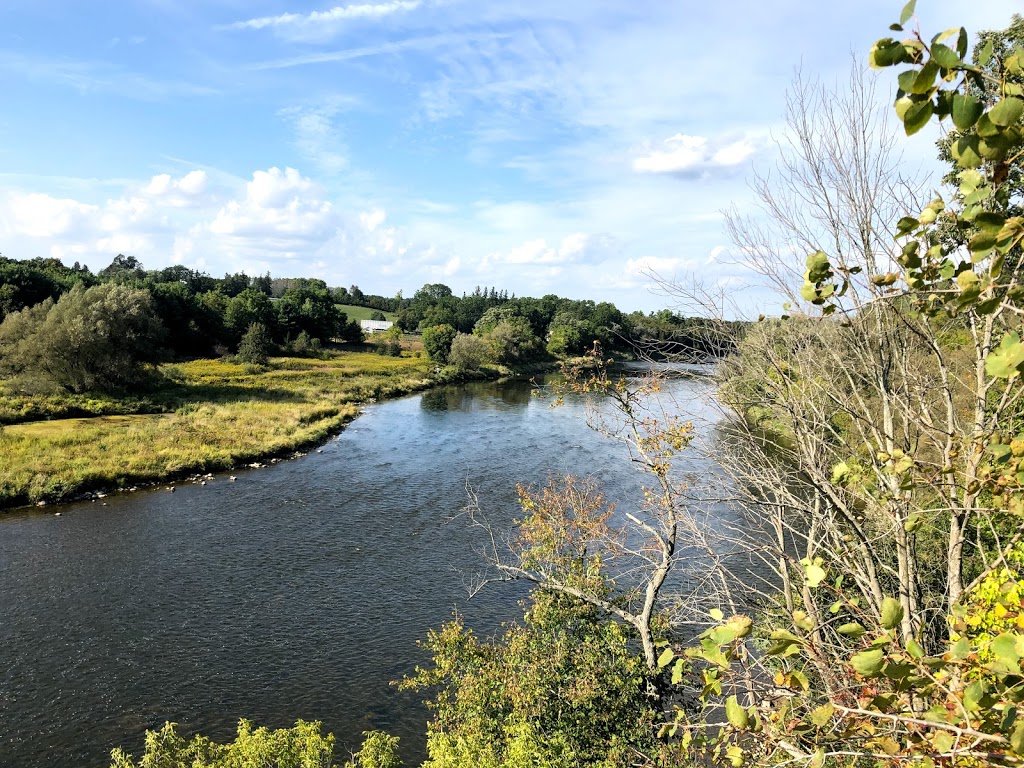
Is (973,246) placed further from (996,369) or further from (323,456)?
(323,456)

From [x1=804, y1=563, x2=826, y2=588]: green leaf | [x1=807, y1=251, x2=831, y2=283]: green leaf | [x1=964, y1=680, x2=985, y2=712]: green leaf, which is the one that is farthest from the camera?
[x1=807, y1=251, x2=831, y2=283]: green leaf

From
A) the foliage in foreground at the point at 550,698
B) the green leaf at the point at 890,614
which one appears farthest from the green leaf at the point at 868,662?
the foliage in foreground at the point at 550,698

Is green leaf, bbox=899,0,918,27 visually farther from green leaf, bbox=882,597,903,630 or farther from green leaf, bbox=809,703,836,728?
green leaf, bbox=809,703,836,728

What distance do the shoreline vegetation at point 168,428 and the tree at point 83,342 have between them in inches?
83.8

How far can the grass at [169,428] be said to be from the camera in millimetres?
28133

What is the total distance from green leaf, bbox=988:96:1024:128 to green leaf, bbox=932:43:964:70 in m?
0.16

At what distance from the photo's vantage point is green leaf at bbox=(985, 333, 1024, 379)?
1.80 m

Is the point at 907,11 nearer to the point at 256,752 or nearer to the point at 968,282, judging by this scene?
the point at 968,282

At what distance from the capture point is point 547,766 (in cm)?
890

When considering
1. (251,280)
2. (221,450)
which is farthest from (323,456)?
(251,280)

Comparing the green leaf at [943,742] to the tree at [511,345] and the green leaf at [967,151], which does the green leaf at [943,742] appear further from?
the tree at [511,345]

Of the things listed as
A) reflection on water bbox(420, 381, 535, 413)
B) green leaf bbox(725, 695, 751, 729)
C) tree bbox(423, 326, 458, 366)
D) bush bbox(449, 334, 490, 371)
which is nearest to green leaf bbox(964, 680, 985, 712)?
green leaf bbox(725, 695, 751, 729)

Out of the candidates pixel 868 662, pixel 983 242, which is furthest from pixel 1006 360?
pixel 868 662

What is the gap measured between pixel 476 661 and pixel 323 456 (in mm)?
26312
